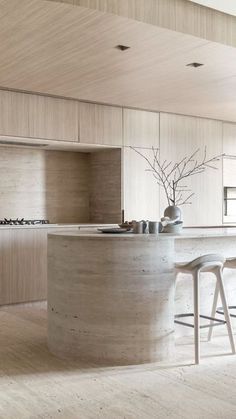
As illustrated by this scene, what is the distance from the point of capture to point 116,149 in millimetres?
6461

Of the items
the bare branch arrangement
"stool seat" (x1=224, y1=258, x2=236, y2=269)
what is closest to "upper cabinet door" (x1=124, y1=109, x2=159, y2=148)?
the bare branch arrangement

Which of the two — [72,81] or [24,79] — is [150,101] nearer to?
[72,81]

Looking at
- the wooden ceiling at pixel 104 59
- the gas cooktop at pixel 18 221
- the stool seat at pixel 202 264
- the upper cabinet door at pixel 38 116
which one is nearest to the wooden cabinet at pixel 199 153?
the wooden ceiling at pixel 104 59

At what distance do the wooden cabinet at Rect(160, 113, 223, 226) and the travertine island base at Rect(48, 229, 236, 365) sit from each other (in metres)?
3.38

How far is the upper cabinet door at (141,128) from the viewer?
6.45m

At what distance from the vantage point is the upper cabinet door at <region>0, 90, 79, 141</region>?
541cm

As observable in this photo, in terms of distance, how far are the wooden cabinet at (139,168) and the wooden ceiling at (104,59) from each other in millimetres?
336

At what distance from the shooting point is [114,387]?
2945 mm

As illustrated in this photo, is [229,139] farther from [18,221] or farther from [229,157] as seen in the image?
[18,221]

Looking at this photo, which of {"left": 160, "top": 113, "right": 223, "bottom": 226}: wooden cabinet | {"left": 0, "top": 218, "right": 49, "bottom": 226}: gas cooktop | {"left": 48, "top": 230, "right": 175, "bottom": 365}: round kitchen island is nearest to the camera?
{"left": 48, "top": 230, "right": 175, "bottom": 365}: round kitchen island

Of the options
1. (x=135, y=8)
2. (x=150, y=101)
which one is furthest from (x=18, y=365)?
(x=150, y=101)

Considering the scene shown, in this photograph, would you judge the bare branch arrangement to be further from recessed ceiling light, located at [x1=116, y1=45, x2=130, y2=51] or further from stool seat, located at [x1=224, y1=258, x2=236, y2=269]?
stool seat, located at [x1=224, y1=258, x2=236, y2=269]

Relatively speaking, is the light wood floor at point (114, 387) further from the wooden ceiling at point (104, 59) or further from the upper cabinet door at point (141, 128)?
the upper cabinet door at point (141, 128)

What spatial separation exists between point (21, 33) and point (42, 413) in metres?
2.73
